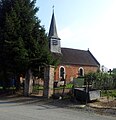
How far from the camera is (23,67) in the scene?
2603cm

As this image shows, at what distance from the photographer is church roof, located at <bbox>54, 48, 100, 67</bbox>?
6252 centimetres

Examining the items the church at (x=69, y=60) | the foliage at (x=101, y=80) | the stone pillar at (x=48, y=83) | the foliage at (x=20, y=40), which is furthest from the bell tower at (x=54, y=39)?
the stone pillar at (x=48, y=83)

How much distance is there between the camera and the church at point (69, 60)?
60.6 meters

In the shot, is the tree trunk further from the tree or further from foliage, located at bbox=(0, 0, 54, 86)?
foliage, located at bbox=(0, 0, 54, 86)

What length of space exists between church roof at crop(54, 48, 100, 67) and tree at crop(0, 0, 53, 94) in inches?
A: 1307

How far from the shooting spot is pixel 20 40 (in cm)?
2556

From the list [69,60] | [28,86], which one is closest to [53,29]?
[69,60]

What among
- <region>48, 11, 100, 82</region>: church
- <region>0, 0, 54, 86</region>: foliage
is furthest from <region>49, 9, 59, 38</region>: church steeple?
<region>0, 0, 54, 86</region>: foliage

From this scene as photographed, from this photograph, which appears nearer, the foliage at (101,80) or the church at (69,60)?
the foliage at (101,80)

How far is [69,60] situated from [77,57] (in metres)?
3.89

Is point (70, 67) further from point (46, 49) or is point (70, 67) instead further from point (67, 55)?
point (46, 49)

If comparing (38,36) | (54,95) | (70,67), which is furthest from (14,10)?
(70,67)

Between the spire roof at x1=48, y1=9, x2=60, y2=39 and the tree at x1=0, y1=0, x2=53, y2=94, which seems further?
the spire roof at x1=48, y1=9, x2=60, y2=39

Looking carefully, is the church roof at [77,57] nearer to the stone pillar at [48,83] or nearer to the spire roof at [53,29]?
the spire roof at [53,29]
